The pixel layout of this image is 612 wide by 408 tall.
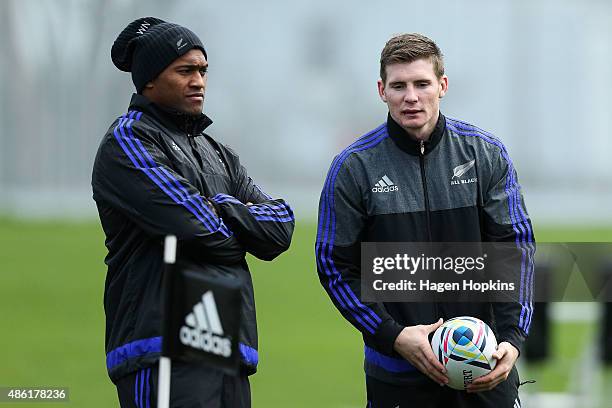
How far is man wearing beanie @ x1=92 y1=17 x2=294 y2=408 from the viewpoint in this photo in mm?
3834

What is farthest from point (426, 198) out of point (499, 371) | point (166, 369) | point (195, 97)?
point (166, 369)

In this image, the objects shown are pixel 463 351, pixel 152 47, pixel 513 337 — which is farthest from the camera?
pixel 152 47

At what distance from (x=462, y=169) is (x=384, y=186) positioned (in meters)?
0.29

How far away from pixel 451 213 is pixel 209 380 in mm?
1027

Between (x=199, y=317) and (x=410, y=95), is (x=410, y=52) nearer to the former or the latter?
(x=410, y=95)

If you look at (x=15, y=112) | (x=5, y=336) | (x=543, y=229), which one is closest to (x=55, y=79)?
(x=15, y=112)

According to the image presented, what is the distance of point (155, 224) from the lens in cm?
386

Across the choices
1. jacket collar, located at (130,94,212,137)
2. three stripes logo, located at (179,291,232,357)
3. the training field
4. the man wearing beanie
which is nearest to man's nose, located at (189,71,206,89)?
the man wearing beanie

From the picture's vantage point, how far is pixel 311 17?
2978 cm

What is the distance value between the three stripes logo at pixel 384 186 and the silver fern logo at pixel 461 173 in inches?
8.3

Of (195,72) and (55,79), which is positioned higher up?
(55,79)

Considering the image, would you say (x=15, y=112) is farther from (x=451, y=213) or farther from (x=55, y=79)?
(x=451, y=213)

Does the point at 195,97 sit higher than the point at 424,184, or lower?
higher

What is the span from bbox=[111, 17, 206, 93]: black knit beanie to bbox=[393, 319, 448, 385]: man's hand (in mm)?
1272
